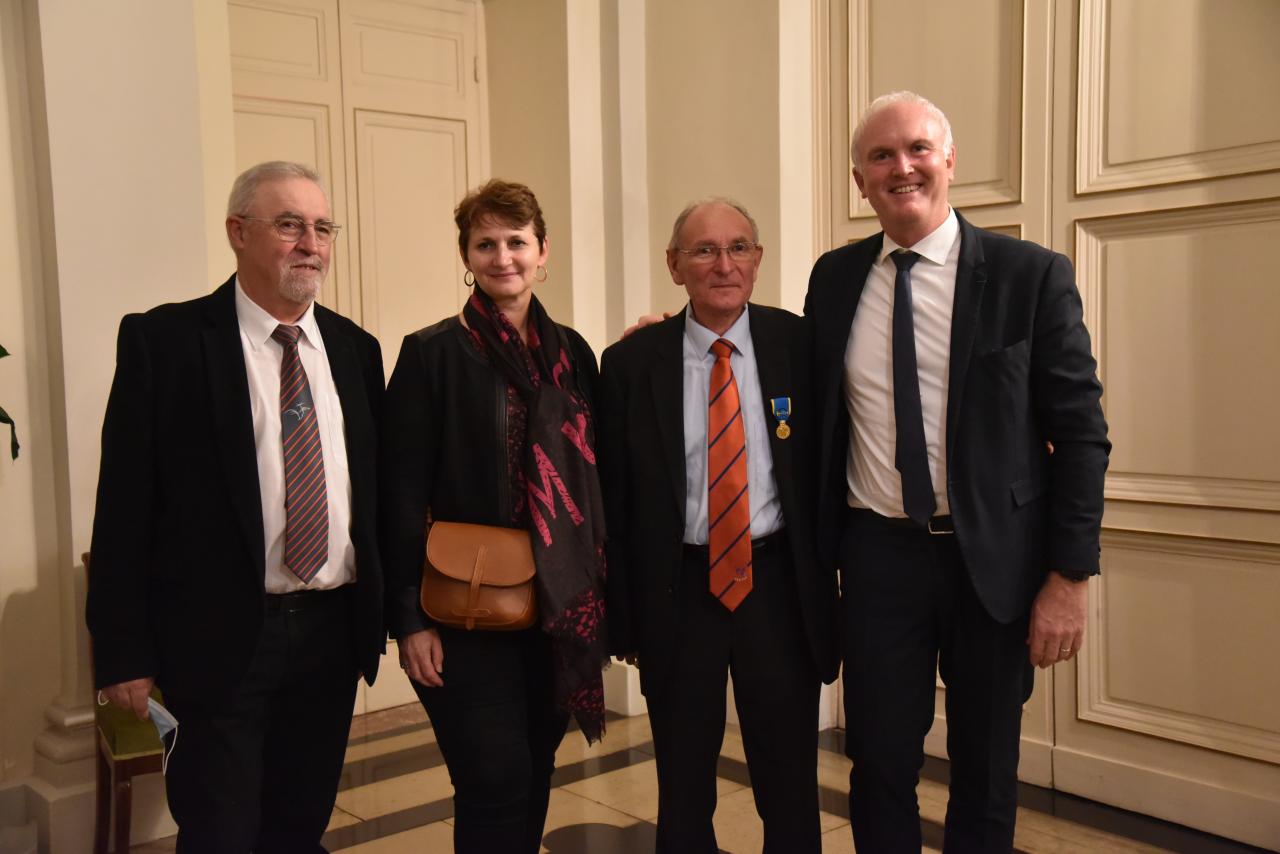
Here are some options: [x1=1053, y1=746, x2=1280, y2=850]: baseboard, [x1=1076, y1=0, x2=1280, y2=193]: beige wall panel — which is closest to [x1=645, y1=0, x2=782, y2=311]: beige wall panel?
[x1=1076, y1=0, x2=1280, y2=193]: beige wall panel

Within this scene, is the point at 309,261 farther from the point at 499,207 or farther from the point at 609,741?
the point at 609,741

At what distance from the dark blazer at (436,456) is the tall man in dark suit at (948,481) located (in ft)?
2.19

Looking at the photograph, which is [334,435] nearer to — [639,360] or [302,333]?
[302,333]

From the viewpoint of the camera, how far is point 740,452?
224cm

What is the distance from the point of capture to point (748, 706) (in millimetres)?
2281

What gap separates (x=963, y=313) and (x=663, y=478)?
67 cm

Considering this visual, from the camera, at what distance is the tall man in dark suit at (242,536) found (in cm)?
199

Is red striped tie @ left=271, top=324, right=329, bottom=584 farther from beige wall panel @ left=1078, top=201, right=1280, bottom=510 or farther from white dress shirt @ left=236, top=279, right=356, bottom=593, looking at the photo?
beige wall panel @ left=1078, top=201, right=1280, bottom=510

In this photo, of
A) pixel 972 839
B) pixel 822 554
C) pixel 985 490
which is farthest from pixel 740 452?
pixel 972 839

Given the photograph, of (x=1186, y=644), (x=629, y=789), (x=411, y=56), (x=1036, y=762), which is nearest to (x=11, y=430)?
(x=629, y=789)

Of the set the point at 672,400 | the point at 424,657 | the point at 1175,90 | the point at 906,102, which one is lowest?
the point at 424,657

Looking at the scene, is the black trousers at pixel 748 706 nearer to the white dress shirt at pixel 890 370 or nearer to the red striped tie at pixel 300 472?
the white dress shirt at pixel 890 370

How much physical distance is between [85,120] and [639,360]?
1.80 m

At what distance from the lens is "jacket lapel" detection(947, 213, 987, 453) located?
2086 millimetres
